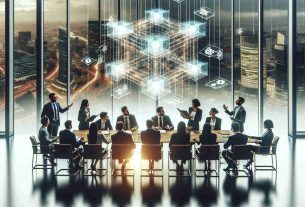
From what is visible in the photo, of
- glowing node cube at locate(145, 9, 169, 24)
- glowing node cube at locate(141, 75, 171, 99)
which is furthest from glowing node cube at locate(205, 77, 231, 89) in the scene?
glowing node cube at locate(145, 9, 169, 24)

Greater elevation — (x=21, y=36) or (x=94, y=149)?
(x=21, y=36)

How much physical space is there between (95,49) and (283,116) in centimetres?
533

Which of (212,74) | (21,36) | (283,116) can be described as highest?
(21,36)

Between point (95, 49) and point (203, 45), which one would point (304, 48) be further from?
point (95, 49)

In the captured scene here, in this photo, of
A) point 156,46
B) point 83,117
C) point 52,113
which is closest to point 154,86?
point 156,46

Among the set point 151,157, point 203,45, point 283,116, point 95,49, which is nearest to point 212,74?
point 203,45

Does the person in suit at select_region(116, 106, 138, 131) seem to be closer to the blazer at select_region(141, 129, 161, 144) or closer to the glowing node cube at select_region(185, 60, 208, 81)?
the blazer at select_region(141, 129, 161, 144)

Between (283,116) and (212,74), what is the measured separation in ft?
7.41

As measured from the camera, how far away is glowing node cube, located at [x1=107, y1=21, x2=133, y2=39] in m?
14.0

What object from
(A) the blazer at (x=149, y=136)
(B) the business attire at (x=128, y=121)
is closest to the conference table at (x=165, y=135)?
(A) the blazer at (x=149, y=136)

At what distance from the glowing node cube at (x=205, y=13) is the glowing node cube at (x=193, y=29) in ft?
0.64

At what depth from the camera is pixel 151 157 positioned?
383 inches

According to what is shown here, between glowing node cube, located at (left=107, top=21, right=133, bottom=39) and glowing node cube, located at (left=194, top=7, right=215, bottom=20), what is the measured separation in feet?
5.94

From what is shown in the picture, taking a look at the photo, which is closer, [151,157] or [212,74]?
[151,157]
